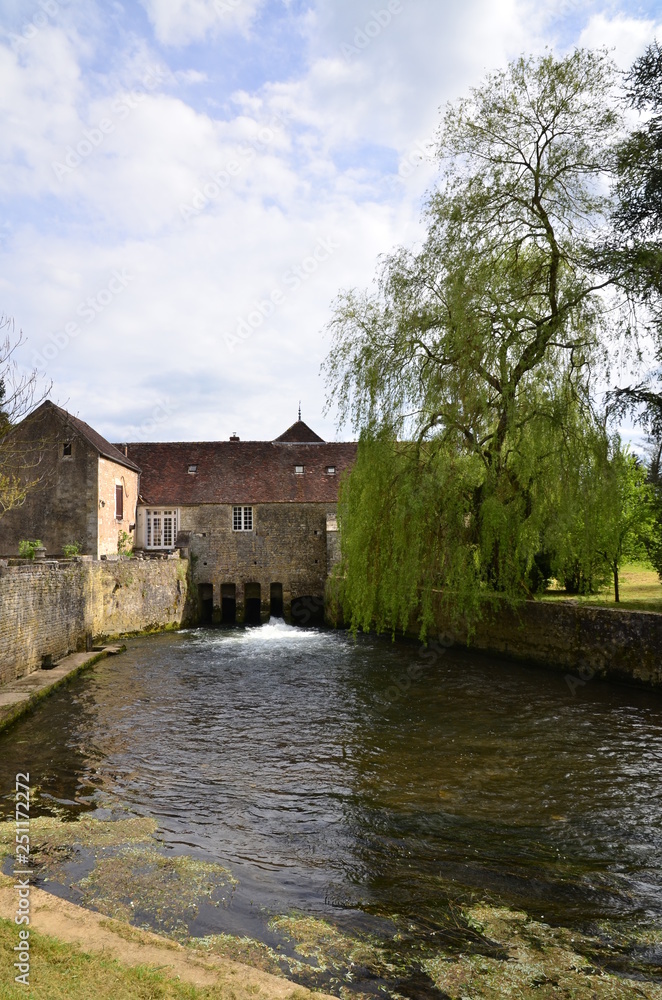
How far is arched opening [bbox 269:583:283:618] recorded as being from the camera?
97.0 feet

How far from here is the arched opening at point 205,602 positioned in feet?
94.6

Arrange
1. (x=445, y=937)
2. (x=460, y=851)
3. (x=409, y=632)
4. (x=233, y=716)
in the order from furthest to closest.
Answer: (x=409, y=632) < (x=233, y=716) < (x=460, y=851) < (x=445, y=937)

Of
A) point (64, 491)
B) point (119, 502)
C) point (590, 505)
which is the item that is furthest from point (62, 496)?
point (590, 505)

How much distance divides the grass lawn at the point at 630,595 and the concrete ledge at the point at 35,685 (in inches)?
440

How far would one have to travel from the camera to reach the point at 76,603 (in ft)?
56.6

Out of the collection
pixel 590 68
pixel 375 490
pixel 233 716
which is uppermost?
pixel 590 68

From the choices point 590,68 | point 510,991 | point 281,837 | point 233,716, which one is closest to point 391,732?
point 233,716

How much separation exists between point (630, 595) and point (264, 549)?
1556 centimetres

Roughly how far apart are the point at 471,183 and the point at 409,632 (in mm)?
13031

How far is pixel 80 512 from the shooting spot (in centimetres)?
2419

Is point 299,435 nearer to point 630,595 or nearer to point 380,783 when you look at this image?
point 630,595

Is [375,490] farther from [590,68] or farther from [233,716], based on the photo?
[590,68]

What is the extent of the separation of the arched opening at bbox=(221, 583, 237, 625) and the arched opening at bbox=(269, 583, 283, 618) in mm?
1731

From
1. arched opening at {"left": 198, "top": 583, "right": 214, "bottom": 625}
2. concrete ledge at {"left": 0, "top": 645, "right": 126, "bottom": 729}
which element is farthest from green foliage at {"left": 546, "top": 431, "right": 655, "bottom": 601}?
arched opening at {"left": 198, "top": 583, "right": 214, "bottom": 625}
